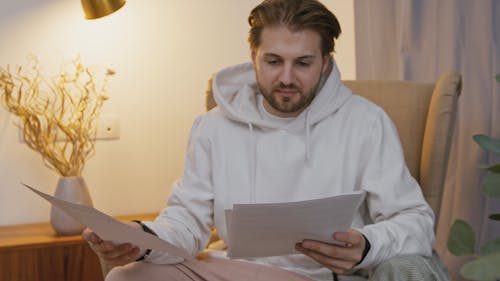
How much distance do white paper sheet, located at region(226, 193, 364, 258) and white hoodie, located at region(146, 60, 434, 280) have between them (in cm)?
26

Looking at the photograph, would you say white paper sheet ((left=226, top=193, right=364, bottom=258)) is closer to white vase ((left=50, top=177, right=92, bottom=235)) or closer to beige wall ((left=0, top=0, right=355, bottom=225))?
white vase ((left=50, top=177, right=92, bottom=235))

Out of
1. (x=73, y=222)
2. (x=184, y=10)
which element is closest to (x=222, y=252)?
(x=73, y=222)

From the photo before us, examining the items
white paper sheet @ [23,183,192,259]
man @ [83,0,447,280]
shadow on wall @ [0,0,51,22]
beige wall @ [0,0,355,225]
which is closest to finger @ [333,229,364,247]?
man @ [83,0,447,280]

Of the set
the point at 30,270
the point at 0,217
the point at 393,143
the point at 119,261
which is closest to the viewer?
the point at 119,261

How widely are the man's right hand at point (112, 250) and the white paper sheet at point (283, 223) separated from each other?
0.20 metres

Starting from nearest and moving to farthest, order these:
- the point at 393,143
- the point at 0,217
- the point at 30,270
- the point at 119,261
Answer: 1. the point at 119,261
2. the point at 393,143
3. the point at 30,270
4. the point at 0,217

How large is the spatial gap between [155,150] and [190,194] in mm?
830

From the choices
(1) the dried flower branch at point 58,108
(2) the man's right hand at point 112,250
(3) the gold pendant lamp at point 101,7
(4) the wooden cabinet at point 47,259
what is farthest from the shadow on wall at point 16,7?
(2) the man's right hand at point 112,250

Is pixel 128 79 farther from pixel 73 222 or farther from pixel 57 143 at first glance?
pixel 73 222

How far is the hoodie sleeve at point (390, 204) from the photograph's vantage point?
62.9 inches

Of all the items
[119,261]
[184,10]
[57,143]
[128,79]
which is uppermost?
[184,10]

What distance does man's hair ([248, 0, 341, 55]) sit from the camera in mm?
1790

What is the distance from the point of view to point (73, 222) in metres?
2.32

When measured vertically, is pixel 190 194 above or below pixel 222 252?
above
